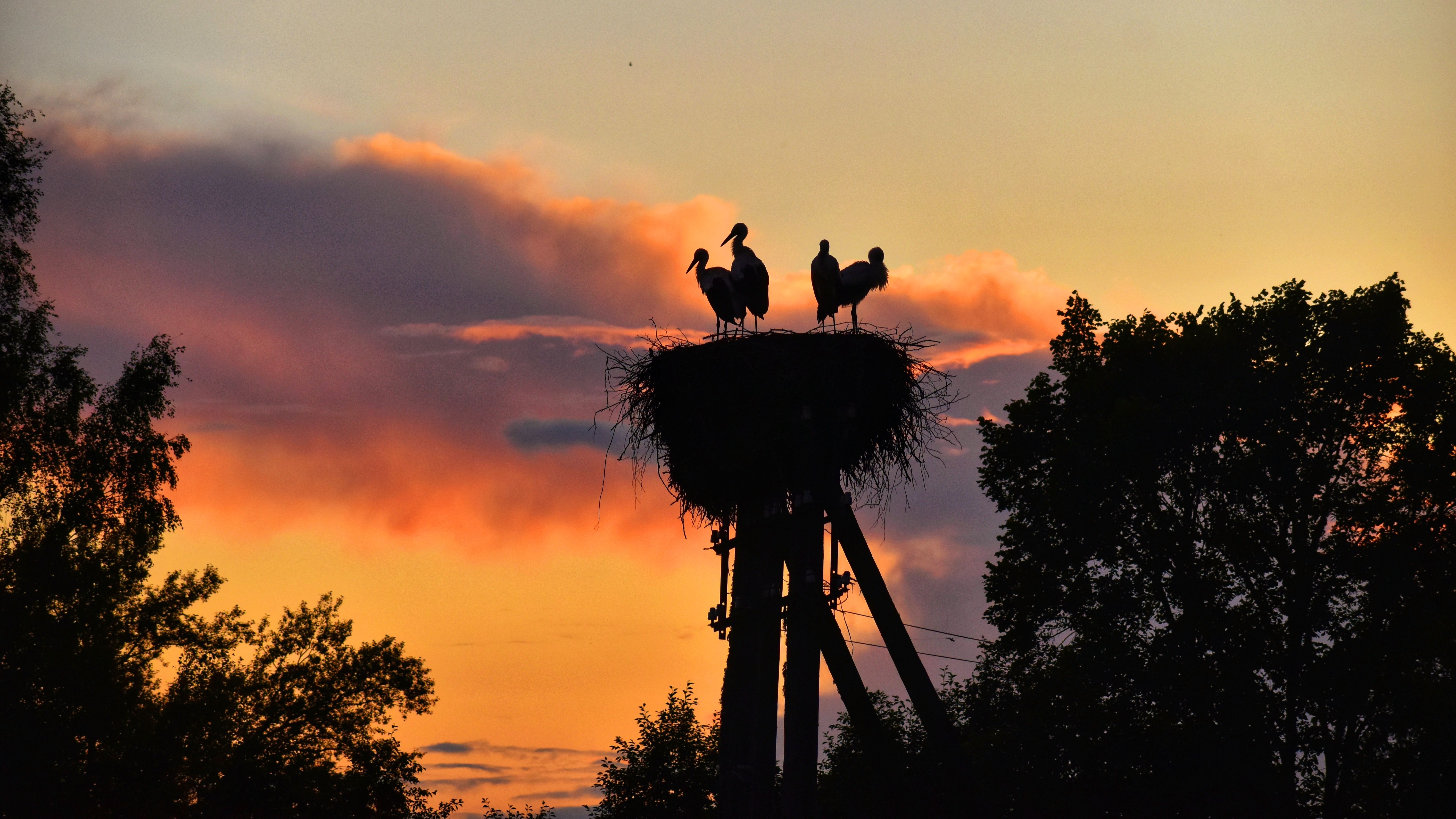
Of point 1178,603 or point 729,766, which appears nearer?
point 729,766

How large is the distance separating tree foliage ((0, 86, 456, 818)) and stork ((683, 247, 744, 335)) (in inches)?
344

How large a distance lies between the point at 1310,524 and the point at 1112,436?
3217 millimetres

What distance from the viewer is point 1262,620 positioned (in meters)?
17.7

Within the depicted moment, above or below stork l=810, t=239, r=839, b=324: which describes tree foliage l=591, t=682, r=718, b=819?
below

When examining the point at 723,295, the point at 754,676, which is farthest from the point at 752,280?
the point at 754,676

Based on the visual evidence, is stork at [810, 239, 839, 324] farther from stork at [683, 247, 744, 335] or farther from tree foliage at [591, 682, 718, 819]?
tree foliage at [591, 682, 718, 819]

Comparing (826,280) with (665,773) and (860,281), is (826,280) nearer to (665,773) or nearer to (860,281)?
(860,281)

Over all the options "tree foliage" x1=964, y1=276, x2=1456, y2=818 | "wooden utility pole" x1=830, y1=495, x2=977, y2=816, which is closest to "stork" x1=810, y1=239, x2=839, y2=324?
"tree foliage" x1=964, y1=276, x2=1456, y2=818

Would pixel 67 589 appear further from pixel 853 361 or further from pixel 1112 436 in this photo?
pixel 1112 436

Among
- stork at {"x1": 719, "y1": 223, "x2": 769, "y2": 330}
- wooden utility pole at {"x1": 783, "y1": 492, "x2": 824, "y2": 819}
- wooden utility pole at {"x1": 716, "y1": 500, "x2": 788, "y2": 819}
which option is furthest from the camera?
stork at {"x1": 719, "y1": 223, "x2": 769, "y2": 330}

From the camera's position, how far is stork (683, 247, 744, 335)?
639 inches

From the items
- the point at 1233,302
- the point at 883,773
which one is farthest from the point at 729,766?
the point at 1233,302

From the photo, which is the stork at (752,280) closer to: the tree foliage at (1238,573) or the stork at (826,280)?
the stork at (826,280)

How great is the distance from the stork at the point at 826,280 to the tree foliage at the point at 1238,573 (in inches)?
171
